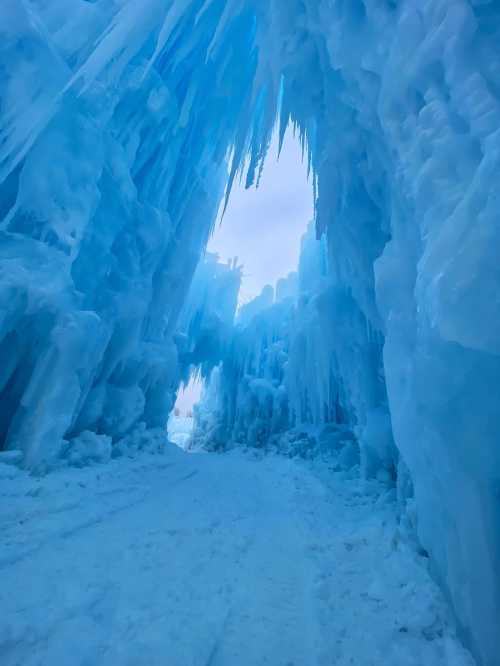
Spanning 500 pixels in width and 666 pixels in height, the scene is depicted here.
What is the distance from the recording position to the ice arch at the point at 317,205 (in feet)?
6.78

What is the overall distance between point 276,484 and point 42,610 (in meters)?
6.75

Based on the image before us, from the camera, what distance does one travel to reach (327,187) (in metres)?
5.93

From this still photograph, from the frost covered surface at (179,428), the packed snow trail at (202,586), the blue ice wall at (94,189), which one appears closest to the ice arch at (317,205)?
the blue ice wall at (94,189)

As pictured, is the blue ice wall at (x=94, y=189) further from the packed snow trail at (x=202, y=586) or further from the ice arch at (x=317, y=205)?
the packed snow trail at (x=202, y=586)

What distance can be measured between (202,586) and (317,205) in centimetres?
598

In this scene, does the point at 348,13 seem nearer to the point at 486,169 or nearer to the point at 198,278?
the point at 486,169

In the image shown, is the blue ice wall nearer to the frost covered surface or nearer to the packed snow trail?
the packed snow trail

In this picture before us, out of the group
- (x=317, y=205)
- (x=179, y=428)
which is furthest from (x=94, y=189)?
(x=179, y=428)

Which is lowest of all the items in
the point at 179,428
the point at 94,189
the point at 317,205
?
the point at 179,428

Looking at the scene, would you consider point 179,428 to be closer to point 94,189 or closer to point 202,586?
point 94,189

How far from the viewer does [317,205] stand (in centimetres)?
631

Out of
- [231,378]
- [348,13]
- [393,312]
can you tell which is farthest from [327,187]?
[231,378]

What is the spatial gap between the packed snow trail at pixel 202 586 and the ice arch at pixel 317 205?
0.58 m

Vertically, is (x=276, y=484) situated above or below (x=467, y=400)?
below
